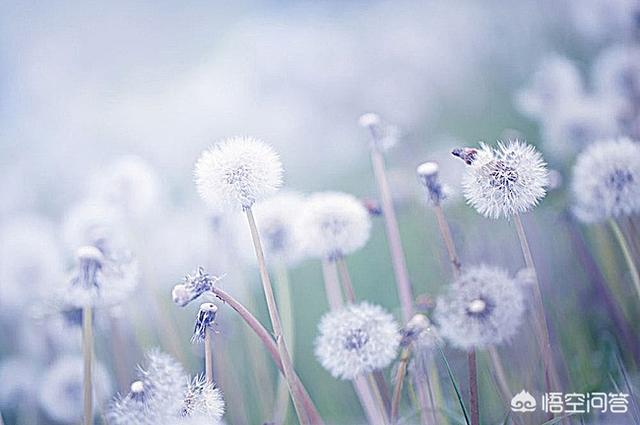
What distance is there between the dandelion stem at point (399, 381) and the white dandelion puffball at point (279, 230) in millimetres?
300

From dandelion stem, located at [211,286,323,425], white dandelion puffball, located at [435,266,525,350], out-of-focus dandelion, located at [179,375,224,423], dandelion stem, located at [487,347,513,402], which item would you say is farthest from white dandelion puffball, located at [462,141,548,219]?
out-of-focus dandelion, located at [179,375,224,423]

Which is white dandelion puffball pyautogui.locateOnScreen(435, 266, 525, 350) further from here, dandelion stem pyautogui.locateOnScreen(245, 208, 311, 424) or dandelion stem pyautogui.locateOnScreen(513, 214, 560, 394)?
dandelion stem pyautogui.locateOnScreen(245, 208, 311, 424)

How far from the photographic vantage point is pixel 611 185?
159cm

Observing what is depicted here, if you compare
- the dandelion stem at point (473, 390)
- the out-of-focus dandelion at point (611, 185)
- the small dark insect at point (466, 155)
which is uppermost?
the small dark insect at point (466, 155)

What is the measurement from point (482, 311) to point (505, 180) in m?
0.27

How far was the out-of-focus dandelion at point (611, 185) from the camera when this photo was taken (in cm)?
158

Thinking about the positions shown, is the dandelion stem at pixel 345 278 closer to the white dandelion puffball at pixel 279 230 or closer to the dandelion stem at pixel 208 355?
the white dandelion puffball at pixel 279 230

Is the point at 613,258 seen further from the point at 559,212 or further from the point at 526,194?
the point at 526,194

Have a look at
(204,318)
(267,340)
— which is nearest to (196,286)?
(204,318)

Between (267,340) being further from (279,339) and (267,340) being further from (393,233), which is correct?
(393,233)

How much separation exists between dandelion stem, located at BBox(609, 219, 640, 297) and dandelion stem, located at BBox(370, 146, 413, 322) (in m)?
0.45

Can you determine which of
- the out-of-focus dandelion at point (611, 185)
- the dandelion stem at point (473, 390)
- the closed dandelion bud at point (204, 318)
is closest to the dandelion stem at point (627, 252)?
the out-of-focus dandelion at point (611, 185)

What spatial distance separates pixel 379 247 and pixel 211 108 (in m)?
0.49

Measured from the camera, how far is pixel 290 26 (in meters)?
1.73
